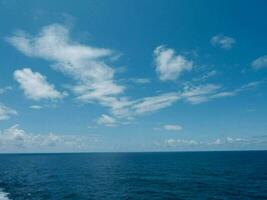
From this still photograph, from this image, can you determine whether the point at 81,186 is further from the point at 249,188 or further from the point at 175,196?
the point at 249,188

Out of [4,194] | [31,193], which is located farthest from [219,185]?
[4,194]

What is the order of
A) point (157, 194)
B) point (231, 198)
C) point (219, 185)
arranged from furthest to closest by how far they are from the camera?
point (219, 185) → point (157, 194) → point (231, 198)

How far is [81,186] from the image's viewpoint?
64.8 metres

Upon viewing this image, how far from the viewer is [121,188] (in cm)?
6116

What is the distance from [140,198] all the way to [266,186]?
34.0 m

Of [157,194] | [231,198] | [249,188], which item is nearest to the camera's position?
[231,198]

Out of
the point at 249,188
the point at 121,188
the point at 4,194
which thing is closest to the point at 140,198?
the point at 121,188

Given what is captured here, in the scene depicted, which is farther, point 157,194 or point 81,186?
point 81,186

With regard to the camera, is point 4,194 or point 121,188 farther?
point 121,188

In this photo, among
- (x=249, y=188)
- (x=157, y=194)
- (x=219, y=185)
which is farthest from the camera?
(x=219, y=185)

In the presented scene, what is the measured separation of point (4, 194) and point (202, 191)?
4695 centimetres

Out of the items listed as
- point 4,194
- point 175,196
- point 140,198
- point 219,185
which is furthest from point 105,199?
point 219,185

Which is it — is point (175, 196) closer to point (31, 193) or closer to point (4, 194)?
point (31, 193)

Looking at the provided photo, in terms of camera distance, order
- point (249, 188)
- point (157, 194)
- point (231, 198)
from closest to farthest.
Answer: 1. point (231, 198)
2. point (157, 194)
3. point (249, 188)
